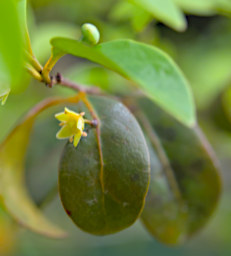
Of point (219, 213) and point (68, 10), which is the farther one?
point (219, 213)

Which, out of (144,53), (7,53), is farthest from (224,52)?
(7,53)

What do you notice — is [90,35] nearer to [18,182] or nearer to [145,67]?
[145,67]

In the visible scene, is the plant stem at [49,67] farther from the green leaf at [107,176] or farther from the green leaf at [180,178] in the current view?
the green leaf at [180,178]

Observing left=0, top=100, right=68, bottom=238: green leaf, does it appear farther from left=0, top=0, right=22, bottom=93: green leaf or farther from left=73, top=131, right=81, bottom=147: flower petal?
left=0, top=0, right=22, bottom=93: green leaf

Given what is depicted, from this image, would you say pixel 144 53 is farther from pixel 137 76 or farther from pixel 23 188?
pixel 23 188

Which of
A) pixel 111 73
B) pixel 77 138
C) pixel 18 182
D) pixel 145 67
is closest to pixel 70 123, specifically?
pixel 77 138

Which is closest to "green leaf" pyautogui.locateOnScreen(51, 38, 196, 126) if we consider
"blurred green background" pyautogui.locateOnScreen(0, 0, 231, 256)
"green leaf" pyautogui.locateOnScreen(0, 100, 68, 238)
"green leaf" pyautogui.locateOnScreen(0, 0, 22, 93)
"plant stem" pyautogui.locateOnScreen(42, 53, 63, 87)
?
"plant stem" pyautogui.locateOnScreen(42, 53, 63, 87)
